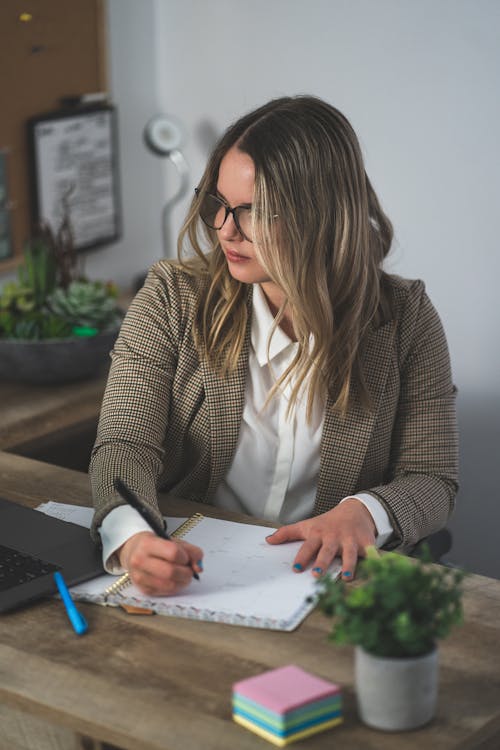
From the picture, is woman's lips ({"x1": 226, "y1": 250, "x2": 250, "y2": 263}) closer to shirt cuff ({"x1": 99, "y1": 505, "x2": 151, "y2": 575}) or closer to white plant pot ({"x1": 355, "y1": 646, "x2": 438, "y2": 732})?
shirt cuff ({"x1": 99, "y1": 505, "x2": 151, "y2": 575})

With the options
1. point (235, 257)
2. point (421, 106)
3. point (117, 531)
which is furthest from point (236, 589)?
point (421, 106)

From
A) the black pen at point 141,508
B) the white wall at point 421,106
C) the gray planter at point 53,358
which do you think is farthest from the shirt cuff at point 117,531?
the white wall at point 421,106

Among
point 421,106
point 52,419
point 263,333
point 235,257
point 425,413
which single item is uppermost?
point 421,106

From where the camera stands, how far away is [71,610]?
1.25 m

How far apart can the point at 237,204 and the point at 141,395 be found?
0.33 meters

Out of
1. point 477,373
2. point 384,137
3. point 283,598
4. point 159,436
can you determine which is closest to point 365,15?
point 384,137

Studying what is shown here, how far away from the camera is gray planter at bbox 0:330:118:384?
2098 mm

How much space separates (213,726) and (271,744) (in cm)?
6

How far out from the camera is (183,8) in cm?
277

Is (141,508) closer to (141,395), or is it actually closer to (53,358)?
(141,395)

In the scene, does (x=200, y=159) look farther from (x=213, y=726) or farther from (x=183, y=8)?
(x=213, y=726)

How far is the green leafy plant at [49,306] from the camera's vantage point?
2143 millimetres

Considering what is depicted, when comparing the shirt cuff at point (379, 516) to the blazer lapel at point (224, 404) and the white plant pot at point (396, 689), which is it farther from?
the white plant pot at point (396, 689)

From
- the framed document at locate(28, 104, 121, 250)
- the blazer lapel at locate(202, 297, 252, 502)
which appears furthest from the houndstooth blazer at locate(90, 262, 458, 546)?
the framed document at locate(28, 104, 121, 250)
